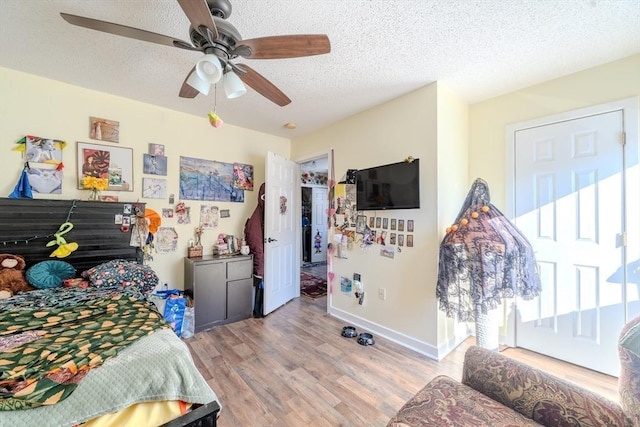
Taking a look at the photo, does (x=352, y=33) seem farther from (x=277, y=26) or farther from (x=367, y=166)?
(x=367, y=166)

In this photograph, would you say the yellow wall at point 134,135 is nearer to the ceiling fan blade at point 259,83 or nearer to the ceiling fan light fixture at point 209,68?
the ceiling fan blade at point 259,83

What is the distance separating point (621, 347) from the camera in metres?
0.98

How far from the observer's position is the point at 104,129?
103 inches

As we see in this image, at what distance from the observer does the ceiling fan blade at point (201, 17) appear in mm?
1073

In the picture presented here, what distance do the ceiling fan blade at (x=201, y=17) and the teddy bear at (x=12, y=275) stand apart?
2.32 m

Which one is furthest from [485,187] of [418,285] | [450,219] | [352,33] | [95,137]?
[95,137]

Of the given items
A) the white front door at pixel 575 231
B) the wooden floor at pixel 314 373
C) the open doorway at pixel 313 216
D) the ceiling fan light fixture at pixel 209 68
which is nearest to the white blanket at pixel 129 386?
the wooden floor at pixel 314 373

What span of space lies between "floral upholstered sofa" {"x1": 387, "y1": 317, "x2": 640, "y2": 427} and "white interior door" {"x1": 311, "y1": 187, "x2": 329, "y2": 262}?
5.25 m

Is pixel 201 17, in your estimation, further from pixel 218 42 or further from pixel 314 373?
pixel 314 373

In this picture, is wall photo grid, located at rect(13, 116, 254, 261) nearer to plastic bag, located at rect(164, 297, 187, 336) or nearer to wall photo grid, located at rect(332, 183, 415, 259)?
plastic bag, located at rect(164, 297, 187, 336)

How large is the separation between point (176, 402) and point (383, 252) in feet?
7.00

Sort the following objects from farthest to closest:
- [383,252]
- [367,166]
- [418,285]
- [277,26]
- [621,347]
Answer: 1. [367,166]
2. [383,252]
3. [418,285]
4. [277,26]
5. [621,347]

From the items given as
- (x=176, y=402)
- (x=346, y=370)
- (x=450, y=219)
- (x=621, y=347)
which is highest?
(x=450, y=219)

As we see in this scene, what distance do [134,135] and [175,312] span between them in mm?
1940
